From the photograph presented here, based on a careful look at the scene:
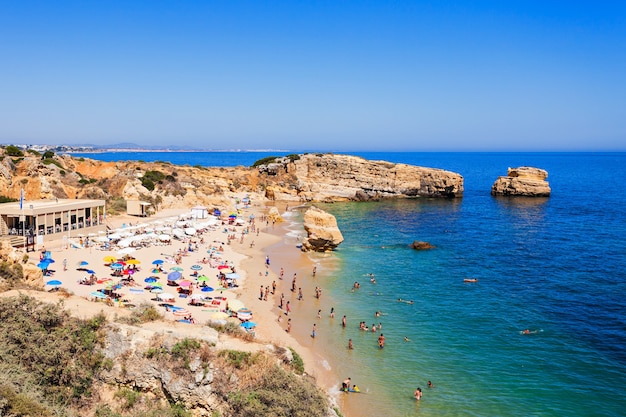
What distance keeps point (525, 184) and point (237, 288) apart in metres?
67.6

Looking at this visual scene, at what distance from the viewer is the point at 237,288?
88.7ft

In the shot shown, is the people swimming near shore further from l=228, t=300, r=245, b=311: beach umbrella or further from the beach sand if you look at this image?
l=228, t=300, r=245, b=311: beach umbrella

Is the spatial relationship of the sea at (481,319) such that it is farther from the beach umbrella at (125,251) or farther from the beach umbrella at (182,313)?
the beach umbrella at (125,251)

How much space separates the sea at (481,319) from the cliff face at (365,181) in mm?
26660

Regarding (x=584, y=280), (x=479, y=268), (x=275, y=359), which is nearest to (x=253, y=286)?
(x=275, y=359)

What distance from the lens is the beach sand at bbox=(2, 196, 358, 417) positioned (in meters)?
16.1

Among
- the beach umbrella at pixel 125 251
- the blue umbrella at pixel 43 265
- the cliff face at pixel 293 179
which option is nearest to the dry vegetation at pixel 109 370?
the blue umbrella at pixel 43 265

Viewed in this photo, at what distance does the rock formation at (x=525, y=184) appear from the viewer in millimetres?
78875

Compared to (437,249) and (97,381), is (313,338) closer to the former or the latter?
(97,381)

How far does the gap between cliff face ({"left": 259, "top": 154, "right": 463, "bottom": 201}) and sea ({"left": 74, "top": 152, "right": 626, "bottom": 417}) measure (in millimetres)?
26660

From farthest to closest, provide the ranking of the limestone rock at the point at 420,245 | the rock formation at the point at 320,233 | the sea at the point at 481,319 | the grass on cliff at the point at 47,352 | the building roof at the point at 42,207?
the limestone rock at the point at 420,245
the rock formation at the point at 320,233
the building roof at the point at 42,207
the sea at the point at 481,319
the grass on cliff at the point at 47,352

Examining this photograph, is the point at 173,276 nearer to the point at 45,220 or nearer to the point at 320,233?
the point at 45,220

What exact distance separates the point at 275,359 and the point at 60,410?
18.2 ft

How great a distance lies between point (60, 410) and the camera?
37.1 feet
